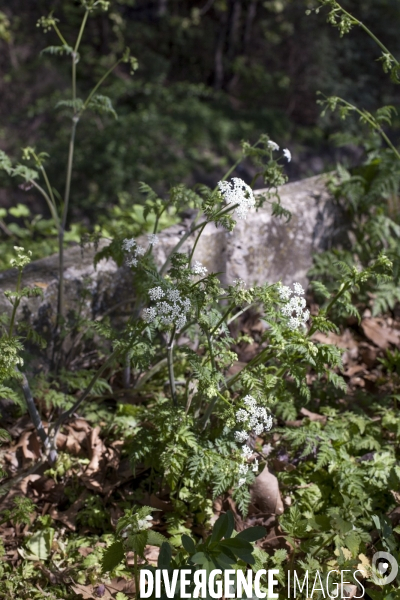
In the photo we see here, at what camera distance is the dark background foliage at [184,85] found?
8.22m

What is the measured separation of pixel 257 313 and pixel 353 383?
802 mm

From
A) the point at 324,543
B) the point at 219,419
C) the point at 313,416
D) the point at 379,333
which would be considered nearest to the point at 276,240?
the point at 379,333

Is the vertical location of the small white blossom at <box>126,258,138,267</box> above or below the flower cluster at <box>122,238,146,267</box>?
below

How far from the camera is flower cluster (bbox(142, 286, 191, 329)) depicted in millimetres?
2064

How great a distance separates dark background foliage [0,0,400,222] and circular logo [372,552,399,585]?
629cm

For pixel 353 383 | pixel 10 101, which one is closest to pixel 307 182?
pixel 353 383

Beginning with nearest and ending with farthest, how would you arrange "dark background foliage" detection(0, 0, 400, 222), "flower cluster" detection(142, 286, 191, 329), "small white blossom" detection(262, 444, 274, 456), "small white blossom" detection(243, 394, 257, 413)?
"flower cluster" detection(142, 286, 191, 329)
"small white blossom" detection(243, 394, 257, 413)
"small white blossom" detection(262, 444, 274, 456)
"dark background foliage" detection(0, 0, 400, 222)

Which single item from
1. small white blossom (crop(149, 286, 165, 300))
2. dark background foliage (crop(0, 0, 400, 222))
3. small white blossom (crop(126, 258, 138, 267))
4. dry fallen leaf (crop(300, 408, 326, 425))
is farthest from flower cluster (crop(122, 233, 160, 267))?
dark background foliage (crop(0, 0, 400, 222))

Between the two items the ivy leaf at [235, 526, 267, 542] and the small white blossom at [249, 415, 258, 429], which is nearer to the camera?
the ivy leaf at [235, 526, 267, 542]

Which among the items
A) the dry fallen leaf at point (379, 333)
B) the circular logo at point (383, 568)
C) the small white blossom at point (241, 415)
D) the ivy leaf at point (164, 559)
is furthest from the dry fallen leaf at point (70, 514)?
the dry fallen leaf at point (379, 333)

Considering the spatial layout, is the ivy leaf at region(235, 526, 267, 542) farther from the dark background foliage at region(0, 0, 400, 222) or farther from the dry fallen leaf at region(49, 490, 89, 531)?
the dark background foliage at region(0, 0, 400, 222)

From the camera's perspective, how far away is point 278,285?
88.0 inches

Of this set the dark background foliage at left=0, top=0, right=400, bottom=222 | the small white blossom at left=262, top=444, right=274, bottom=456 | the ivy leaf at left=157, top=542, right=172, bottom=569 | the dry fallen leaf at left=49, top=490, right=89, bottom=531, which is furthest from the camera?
the dark background foliage at left=0, top=0, right=400, bottom=222

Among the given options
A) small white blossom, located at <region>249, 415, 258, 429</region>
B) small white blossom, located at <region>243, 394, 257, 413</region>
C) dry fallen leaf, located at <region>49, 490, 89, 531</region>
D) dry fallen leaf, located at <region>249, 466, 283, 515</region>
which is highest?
small white blossom, located at <region>243, 394, 257, 413</region>
